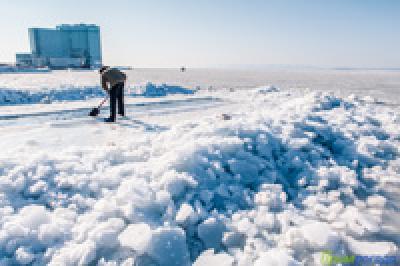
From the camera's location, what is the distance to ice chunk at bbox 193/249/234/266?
7.59ft

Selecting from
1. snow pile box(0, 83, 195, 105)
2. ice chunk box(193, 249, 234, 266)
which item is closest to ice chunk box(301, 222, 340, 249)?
ice chunk box(193, 249, 234, 266)

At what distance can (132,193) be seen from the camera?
9.54ft

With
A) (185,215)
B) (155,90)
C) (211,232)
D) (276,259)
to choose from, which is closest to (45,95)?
(155,90)

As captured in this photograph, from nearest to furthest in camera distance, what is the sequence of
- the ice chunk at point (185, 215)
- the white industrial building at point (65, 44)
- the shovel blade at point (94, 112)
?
1. the ice chunk at point (185, 215)
2. the shovel blade at point (94, 112)
3. the white industrial building at point (65, 44)

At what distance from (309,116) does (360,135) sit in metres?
1.09

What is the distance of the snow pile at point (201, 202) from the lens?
2350mm

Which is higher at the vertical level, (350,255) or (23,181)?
(23,181)

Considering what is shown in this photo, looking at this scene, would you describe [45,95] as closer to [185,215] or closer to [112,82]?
[112,82]

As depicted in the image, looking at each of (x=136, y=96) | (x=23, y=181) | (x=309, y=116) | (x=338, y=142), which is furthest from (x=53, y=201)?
(x=136, y=96)

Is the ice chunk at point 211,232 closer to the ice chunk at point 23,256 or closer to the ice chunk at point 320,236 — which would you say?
the ice chunk at point 320,236

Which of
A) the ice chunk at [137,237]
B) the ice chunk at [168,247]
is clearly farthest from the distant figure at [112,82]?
the ice chunk at [168,247]

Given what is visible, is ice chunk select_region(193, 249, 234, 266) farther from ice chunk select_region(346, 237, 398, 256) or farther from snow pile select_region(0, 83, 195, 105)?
snow pile select_region(0, 83, 195, 105)

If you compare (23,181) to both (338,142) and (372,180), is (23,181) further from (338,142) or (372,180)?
(338,142)

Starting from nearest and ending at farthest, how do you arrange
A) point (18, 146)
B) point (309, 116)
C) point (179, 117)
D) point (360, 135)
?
1. point (18, 146)
2. point (360, 135)
3. point (309, 116)
4. point (179, 117)
